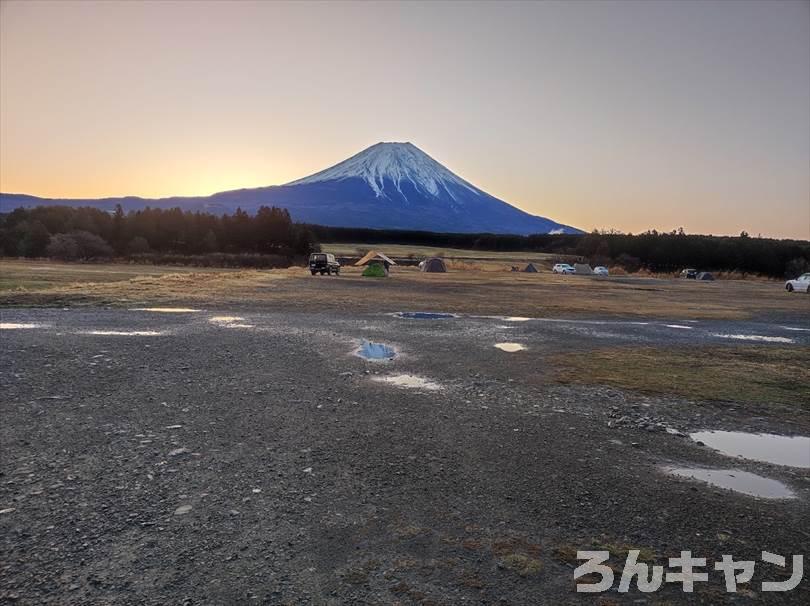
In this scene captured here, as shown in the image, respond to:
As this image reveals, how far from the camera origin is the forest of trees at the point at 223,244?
9238 centimetres

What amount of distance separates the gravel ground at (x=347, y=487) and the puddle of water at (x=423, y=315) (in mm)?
9829

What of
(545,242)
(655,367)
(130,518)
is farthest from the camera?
(545,242)

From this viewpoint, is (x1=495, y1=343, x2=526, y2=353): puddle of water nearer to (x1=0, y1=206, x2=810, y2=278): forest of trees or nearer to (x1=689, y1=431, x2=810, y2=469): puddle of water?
(x1=689, y1=431, x2=810, y2=469): puddle of water

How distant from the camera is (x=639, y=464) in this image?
611 centimetres

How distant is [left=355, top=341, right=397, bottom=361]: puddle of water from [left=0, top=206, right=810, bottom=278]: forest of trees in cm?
7457

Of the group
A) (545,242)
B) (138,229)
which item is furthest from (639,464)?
(545,242)

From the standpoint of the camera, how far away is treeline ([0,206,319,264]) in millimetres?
98000

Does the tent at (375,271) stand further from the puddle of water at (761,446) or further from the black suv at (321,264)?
the puddle of water at (761,446)

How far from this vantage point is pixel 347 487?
5254 mm

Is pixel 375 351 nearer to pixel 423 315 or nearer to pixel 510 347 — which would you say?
pixel 510 347

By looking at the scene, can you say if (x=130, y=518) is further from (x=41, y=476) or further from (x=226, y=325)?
(x=226, y=325)

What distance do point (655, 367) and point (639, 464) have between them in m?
6.54


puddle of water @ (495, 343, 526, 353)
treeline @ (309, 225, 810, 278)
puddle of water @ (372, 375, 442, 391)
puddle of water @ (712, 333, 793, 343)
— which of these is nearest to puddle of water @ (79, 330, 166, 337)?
puddle of water @ (372, 375, 442, 391)

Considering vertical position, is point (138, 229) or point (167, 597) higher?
point (138, 229)
